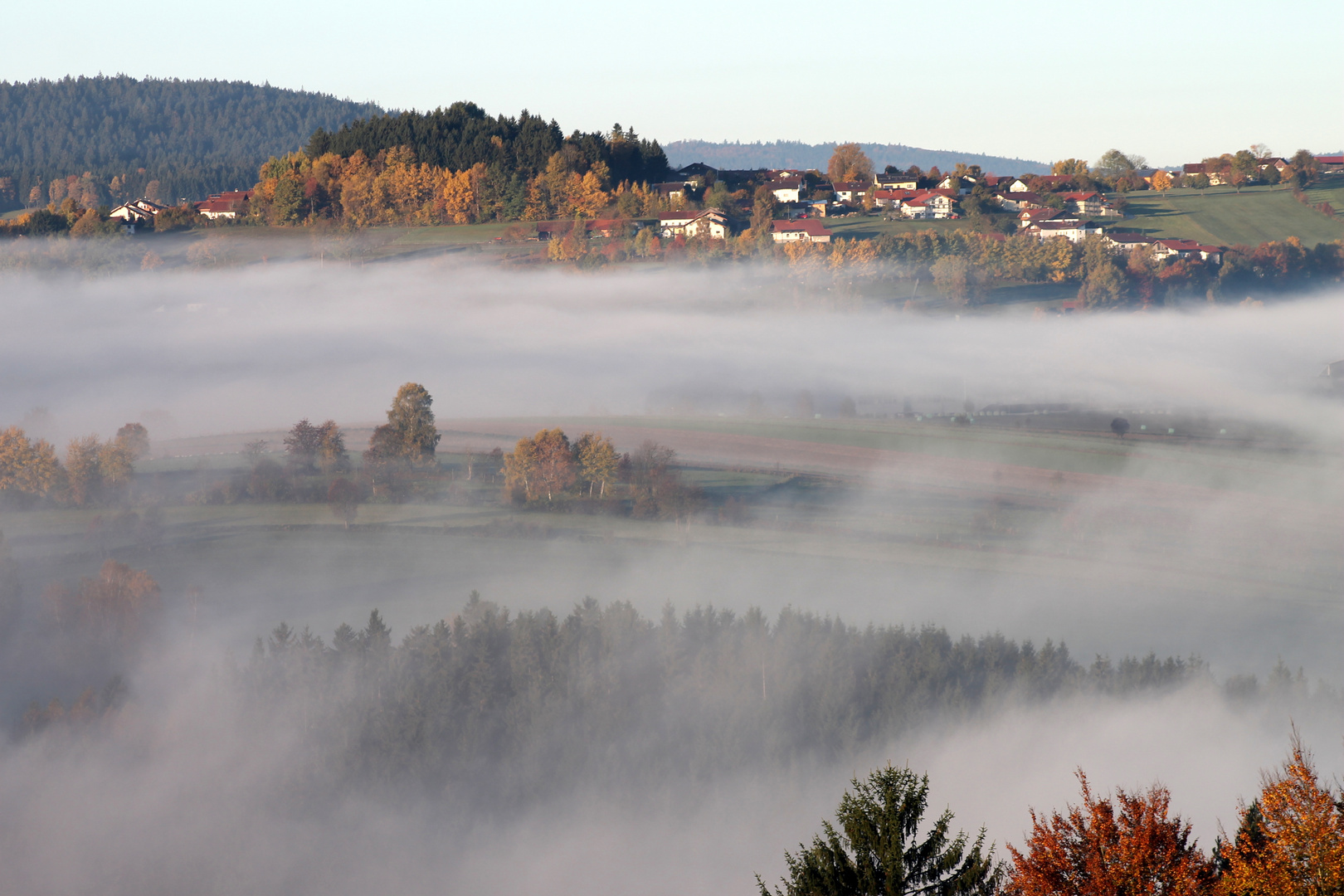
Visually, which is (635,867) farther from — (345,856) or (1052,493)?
(1052,493)

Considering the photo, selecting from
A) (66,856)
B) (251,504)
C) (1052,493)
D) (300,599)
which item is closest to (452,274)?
(251,504)

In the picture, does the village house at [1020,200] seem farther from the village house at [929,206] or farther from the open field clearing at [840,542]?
the open field clearing at [840,542]

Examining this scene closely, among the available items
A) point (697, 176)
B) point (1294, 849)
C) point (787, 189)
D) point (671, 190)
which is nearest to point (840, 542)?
point (671, 190)

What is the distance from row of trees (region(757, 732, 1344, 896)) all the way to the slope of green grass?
5045 inches

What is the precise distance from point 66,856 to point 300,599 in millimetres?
18969

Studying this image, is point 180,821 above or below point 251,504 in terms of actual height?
below

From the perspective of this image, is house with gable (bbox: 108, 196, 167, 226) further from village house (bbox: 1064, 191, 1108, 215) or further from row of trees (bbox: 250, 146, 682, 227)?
village house (bbox: 1064, 191, 1108, 215)

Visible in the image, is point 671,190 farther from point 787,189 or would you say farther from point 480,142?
point 480,142

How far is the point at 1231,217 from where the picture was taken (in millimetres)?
133500

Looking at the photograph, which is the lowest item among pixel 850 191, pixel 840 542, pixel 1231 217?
pixel 840 542

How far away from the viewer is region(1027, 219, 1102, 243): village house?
123 m

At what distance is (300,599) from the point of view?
235ft

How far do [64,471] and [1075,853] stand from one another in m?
91.3

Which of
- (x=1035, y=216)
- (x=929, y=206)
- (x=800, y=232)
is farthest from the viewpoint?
(x=929, y=206)
